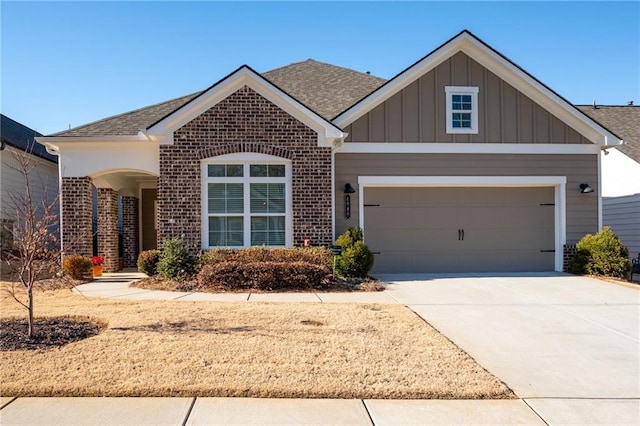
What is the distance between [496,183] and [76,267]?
1095 centimetres

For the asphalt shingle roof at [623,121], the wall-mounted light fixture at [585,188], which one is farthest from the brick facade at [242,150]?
the asphalt shingle roof at [623,121]

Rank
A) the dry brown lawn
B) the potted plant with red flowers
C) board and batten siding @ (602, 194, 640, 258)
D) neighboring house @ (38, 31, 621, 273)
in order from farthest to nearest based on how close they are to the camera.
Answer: board and batten siding @ (602, 194, 640, 258) < the potted plant with red flowers < neighboring house @ (38, 31, 621, 273) < the dry brown lawn

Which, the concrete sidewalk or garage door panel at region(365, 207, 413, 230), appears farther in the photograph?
garage door panel at region(365, 207, 413, 230)

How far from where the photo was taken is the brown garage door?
12.7m

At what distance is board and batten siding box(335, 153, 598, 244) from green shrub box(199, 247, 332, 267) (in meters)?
1.41

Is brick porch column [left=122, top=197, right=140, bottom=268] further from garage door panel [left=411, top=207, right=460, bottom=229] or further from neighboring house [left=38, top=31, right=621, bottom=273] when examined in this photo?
garage door panel [left=411, top=207, right=460, bottom=229]

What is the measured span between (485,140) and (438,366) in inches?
361

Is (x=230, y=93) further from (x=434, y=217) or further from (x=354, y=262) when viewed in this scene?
(x=434, y=217)

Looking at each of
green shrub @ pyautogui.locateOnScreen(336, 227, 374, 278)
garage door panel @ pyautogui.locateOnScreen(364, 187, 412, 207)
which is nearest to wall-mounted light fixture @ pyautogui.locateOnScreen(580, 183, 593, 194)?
garage door panel @ pyautogui.locateOnScreen(364, 187, 412, 207)

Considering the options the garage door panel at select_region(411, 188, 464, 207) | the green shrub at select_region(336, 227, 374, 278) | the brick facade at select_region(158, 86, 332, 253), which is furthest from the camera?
the garage door panel at select_region(411, 188, 464, 207)

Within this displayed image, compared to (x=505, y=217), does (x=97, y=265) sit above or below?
below

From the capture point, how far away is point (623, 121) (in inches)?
744

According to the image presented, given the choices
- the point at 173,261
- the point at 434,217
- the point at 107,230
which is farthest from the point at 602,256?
the point at 107,230

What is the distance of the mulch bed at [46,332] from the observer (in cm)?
562
